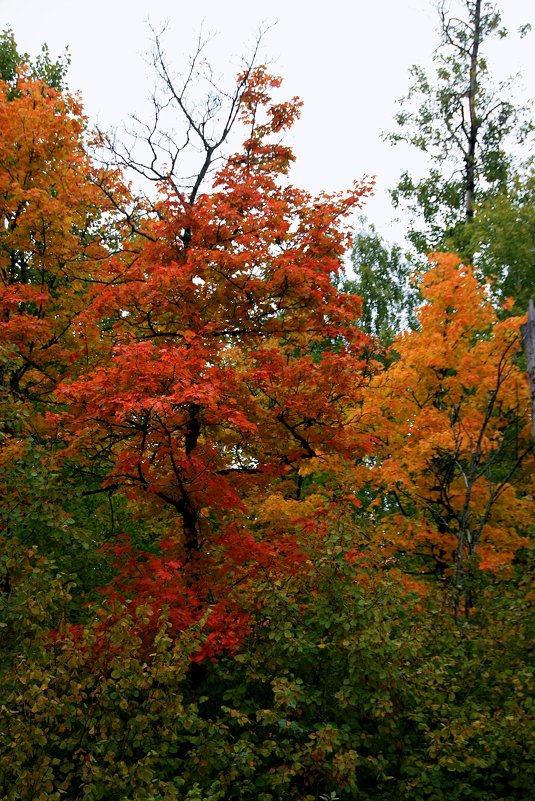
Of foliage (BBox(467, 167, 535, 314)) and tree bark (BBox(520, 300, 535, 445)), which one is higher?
foliage (BBox(467, 167, 535, 314))

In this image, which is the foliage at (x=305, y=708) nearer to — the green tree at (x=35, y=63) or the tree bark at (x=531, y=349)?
the tree bark at (x=531, y=349)

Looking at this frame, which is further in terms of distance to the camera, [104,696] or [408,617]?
[408,617]

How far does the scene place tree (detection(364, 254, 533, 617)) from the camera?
38.7 feet

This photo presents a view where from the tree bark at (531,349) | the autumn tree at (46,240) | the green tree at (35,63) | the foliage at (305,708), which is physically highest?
the green tree at (35,63)

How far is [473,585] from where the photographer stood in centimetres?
821

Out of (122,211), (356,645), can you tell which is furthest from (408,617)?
(122,211)

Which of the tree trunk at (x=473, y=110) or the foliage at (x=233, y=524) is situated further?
the tree trunk at (x=473, y=110)

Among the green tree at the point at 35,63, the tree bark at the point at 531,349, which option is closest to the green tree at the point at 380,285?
the green tree at the point at 35,63

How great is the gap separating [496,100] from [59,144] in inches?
665

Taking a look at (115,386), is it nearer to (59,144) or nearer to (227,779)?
(227,779)

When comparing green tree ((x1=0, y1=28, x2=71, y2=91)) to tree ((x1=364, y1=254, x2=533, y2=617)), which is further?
green tree ((x1=0, y1=28, x2=71, y2=91))

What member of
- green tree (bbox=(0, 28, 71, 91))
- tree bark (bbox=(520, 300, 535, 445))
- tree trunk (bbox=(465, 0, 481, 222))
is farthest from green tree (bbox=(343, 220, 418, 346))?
tree bark (bbox=(520, 300, 535, 445))

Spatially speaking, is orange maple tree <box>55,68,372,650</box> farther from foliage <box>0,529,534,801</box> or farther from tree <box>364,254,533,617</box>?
tree <box>364,254,533,617</box>

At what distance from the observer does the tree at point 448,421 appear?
11789 mm
